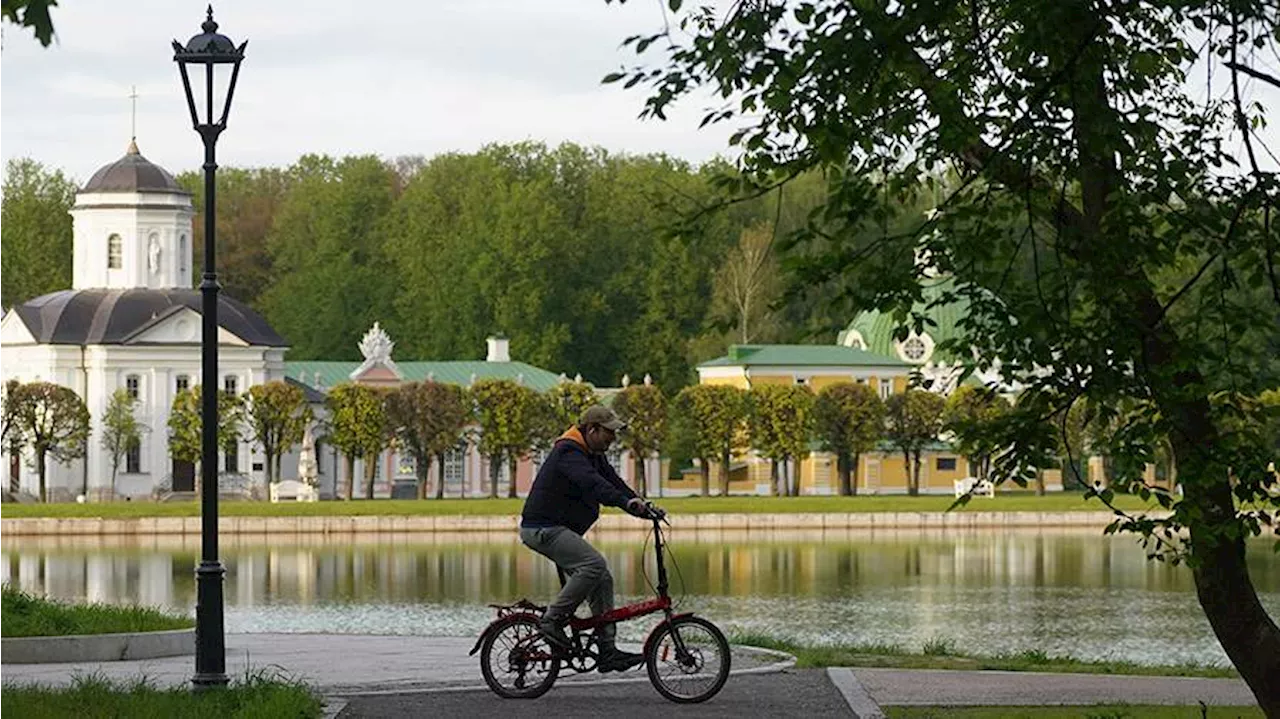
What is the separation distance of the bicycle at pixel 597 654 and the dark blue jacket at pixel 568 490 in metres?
0.38

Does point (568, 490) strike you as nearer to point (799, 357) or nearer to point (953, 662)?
point (953, 662)

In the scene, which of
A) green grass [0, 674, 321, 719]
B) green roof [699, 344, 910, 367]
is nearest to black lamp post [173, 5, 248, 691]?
green grass [0, 674, 321, 719]

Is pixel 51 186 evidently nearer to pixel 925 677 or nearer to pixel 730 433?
pixel 730 433

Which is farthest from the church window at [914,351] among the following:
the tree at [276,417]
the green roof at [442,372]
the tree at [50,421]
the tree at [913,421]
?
the tree at [50,421]

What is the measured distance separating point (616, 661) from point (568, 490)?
931 mm

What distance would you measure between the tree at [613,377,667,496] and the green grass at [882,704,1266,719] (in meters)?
58.1

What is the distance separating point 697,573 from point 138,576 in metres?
9.04

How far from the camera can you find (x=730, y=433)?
72500 millimetres

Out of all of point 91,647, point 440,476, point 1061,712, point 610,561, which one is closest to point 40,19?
point 1061,712

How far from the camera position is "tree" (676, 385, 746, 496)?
72375 mm

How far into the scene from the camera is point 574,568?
1364 cm

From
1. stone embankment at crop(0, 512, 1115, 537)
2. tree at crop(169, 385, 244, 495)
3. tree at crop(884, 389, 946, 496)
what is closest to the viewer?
stone embankment at crop(0, 512, 1115, 537)

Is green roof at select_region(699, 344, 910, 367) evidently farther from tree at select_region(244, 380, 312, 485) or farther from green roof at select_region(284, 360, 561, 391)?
tree at select_region(244, 380, 312, 485)

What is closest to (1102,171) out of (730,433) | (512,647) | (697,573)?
(512,647)
